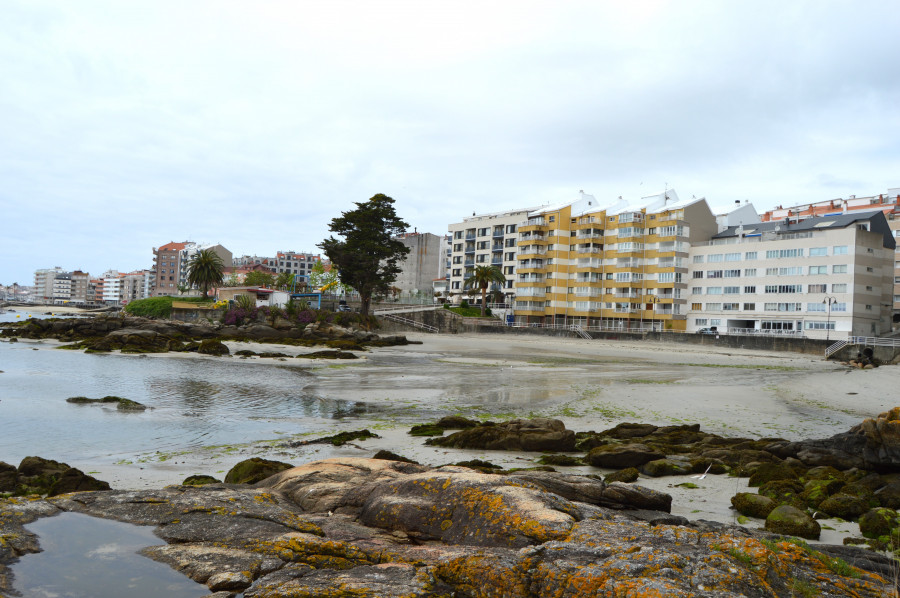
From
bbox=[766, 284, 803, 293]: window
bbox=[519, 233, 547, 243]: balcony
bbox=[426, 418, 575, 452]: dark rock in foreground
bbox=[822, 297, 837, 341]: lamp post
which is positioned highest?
bbox=[519, 233, 547, 243]: balcony

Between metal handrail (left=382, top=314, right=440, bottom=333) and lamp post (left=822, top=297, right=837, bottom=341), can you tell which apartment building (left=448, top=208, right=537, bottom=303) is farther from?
lamp post (left=822, top=297, right=837, bottom=341)

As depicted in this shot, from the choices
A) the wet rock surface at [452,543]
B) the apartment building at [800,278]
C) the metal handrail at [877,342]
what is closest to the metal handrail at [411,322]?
the apartment building at [800,278]

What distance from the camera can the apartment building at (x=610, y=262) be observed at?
9544cm

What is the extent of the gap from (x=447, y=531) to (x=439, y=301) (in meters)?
128

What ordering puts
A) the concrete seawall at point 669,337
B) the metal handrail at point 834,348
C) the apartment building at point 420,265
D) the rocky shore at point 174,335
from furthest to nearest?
the apartment building at point 420,265 < the metal handrail at point 834,348 < the concrete seawall at point 669,337 < the rocky shore at point 174,335

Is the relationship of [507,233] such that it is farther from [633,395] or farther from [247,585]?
[247,585]

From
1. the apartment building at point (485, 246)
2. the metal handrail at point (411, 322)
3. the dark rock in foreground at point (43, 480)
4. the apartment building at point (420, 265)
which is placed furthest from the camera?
the apartment building at point (420, 265)

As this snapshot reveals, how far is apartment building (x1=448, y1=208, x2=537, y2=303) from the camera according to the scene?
403ft

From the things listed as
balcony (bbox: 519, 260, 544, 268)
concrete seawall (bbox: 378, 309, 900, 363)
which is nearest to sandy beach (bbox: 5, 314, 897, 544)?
concrete seawall (bbox: 378, 309, 900, 363)

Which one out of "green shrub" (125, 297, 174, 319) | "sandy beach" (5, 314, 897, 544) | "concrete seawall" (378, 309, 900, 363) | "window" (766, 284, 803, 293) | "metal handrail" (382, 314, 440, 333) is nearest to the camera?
"sandy beach" (5, 314, 897, 544)

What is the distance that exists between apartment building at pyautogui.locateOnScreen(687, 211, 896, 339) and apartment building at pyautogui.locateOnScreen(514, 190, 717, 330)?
3859 millimetres

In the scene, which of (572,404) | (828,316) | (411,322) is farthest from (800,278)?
(572,404)

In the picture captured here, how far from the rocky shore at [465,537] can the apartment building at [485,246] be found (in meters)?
110

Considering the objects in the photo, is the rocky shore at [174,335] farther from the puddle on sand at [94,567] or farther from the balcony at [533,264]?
the balcony at [533,264]
